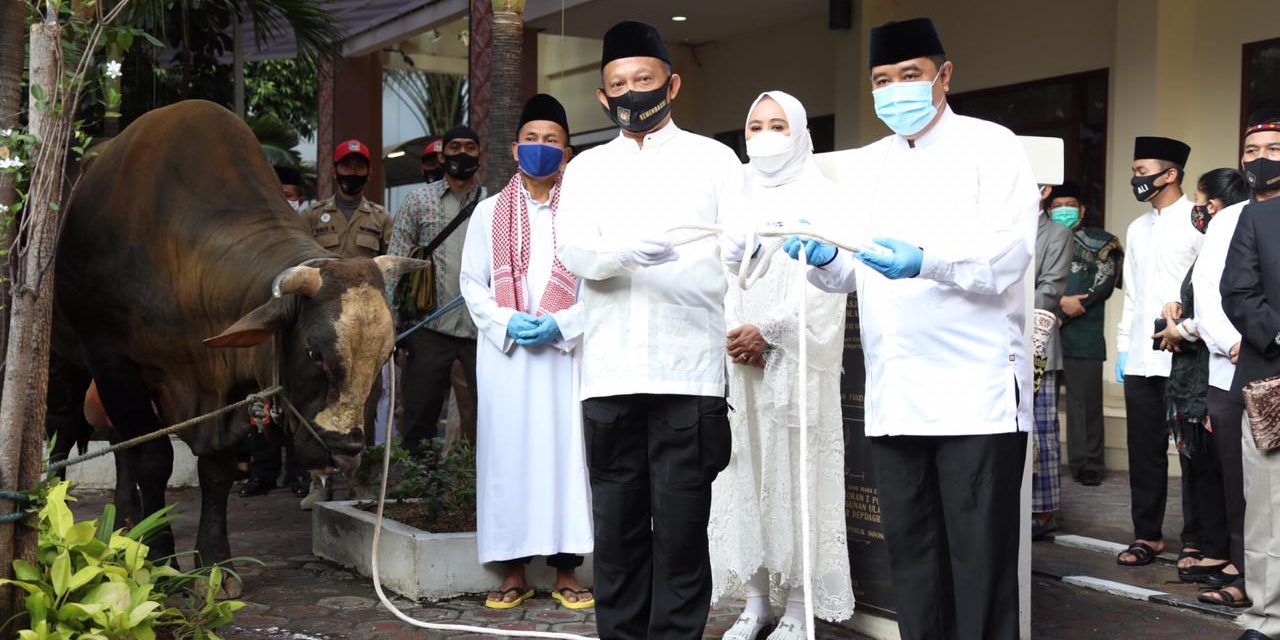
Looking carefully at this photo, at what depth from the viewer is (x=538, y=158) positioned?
631 cm

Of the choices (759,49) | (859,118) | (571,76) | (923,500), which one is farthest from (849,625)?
(571,76)

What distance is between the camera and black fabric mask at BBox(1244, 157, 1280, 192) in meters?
6.13

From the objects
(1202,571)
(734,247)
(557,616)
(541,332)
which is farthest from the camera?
(1202,571)

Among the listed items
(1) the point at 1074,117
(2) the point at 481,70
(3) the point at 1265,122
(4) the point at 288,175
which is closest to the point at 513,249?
(3) the point at 1265,122

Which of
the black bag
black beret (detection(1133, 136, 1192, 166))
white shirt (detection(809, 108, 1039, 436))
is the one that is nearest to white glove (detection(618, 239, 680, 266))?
white shirt (detection(809, 108, 1039, 436))

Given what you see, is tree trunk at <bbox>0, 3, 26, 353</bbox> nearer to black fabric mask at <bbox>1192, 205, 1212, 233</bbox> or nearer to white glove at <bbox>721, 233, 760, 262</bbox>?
white glove at <bbox>721, 233, 760, 262</bbox>

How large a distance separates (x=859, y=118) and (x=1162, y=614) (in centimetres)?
904

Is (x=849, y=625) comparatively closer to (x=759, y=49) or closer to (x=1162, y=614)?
(x=1162, y=614)

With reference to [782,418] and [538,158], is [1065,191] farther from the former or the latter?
[782,418]

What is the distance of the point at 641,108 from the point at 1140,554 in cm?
435

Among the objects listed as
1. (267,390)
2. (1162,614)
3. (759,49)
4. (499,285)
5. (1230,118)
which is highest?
(759,49)

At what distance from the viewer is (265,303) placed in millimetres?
6000

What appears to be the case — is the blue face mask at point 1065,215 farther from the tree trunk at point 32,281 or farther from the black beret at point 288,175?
the tree trunk at point 32,281

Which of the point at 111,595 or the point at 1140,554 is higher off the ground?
the point at 111,595
